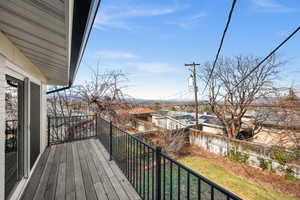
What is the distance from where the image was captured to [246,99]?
24.5ft

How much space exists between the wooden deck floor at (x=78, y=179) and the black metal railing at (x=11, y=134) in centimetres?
A: 69

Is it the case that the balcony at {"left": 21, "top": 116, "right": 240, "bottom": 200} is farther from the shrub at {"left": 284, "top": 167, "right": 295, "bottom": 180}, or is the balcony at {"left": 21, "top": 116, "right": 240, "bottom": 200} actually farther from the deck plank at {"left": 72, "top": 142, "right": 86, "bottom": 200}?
the shrub at {"left": 284, "top": 167, "right": 295, "bottom": 180}

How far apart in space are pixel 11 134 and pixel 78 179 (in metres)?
1.19

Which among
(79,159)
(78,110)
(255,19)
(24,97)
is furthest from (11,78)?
(78,110)

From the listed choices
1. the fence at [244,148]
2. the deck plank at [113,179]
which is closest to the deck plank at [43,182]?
the deck plank at [113,179]

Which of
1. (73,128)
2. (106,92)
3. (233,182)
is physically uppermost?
(106,92)

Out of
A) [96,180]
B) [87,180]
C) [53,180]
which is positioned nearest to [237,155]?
[96,180]

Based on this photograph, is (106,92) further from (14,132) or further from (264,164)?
(264,164)

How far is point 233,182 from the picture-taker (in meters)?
4.61

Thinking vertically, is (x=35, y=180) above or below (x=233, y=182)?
above

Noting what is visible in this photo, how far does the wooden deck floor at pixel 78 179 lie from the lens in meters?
1.92

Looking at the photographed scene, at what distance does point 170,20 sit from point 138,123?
7025 mm

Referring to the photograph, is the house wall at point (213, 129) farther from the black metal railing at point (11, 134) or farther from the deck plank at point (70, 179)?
the black metal railing at point (11, 134)

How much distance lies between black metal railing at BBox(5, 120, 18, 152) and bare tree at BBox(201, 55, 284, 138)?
810 cm
